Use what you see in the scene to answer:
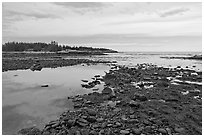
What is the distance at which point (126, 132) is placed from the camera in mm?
7918

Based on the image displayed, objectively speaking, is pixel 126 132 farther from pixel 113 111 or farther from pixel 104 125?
pixel 113 111

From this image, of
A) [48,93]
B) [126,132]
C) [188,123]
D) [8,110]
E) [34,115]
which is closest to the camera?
[126,132]

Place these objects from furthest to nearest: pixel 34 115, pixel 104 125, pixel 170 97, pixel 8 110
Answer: pixel 170 97, pixel 8 110, pixel 34 115, pixel 104 125

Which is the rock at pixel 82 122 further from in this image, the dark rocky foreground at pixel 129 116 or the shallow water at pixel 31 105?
the shallow water at pixel 31 105

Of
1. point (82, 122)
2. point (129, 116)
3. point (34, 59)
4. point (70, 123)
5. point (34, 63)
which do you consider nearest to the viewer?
point (70, 123)

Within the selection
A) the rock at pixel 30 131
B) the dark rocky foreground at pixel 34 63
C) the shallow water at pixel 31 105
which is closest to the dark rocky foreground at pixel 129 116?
the rock at pixel 30 131

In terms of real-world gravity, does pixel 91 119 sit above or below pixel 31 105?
above

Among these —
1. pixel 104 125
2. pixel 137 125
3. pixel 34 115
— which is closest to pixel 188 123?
pixel 137 125

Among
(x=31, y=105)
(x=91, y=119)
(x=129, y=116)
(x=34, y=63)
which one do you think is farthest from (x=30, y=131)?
(x=34, y=63)

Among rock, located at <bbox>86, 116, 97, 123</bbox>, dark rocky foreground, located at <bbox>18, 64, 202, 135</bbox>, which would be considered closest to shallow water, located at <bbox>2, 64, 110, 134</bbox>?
dark rocky foreground, located at <bbox>18, 64, 202, 135</bbox>

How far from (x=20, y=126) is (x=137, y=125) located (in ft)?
17.5

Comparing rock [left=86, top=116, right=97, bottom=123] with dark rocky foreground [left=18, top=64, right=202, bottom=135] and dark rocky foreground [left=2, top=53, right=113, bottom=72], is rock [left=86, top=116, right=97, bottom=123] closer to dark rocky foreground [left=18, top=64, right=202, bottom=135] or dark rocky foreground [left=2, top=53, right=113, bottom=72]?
dark rocky foreground [left=18, top=64, right=202, bottom=135]

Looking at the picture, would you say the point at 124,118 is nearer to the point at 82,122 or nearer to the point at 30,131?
the point at 82,122

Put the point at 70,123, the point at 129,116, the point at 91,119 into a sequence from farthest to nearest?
the point at 129,116, the point at 91,119, the point at 70,123
